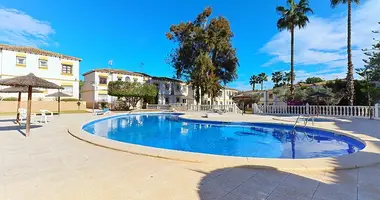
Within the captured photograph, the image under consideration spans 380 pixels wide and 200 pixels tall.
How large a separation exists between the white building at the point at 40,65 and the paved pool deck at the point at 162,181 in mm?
22244

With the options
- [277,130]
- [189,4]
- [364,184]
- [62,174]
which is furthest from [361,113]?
[189,4]

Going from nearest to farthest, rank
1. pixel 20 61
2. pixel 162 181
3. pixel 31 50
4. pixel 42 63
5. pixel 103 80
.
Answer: pixel 162 181 < pixel 20 61 < pixel 31 50 < pixel 42 63 < pixel 103 80

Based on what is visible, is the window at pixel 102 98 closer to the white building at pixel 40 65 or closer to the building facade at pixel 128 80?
the building facade at pixel 128 80

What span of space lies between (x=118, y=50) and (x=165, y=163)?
35.4 meters

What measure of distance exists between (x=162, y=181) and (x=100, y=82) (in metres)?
32.1

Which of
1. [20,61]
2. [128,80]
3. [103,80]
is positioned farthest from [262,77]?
[20,61]

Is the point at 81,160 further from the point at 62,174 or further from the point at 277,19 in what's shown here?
the point at 277,19

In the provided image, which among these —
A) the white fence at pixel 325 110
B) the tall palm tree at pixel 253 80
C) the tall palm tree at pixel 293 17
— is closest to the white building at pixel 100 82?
the white fence at pixel 325 110

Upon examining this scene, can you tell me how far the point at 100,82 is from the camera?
31547mm

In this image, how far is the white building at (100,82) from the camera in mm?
31094

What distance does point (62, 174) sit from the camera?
356 cm

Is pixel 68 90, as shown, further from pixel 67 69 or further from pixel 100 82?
pixel 100 82

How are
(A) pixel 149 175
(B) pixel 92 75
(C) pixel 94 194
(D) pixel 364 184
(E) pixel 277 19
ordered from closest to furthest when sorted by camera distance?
→ 1. (C) pixel 94 194
2. (D) pixel 364 184
3. (A) pixel 149 175
4. (E) pixel 277 19
5. (B) pixel 92 75

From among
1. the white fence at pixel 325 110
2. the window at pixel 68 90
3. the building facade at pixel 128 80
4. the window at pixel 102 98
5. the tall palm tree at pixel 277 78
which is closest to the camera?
the white fence at pixel 325 110
